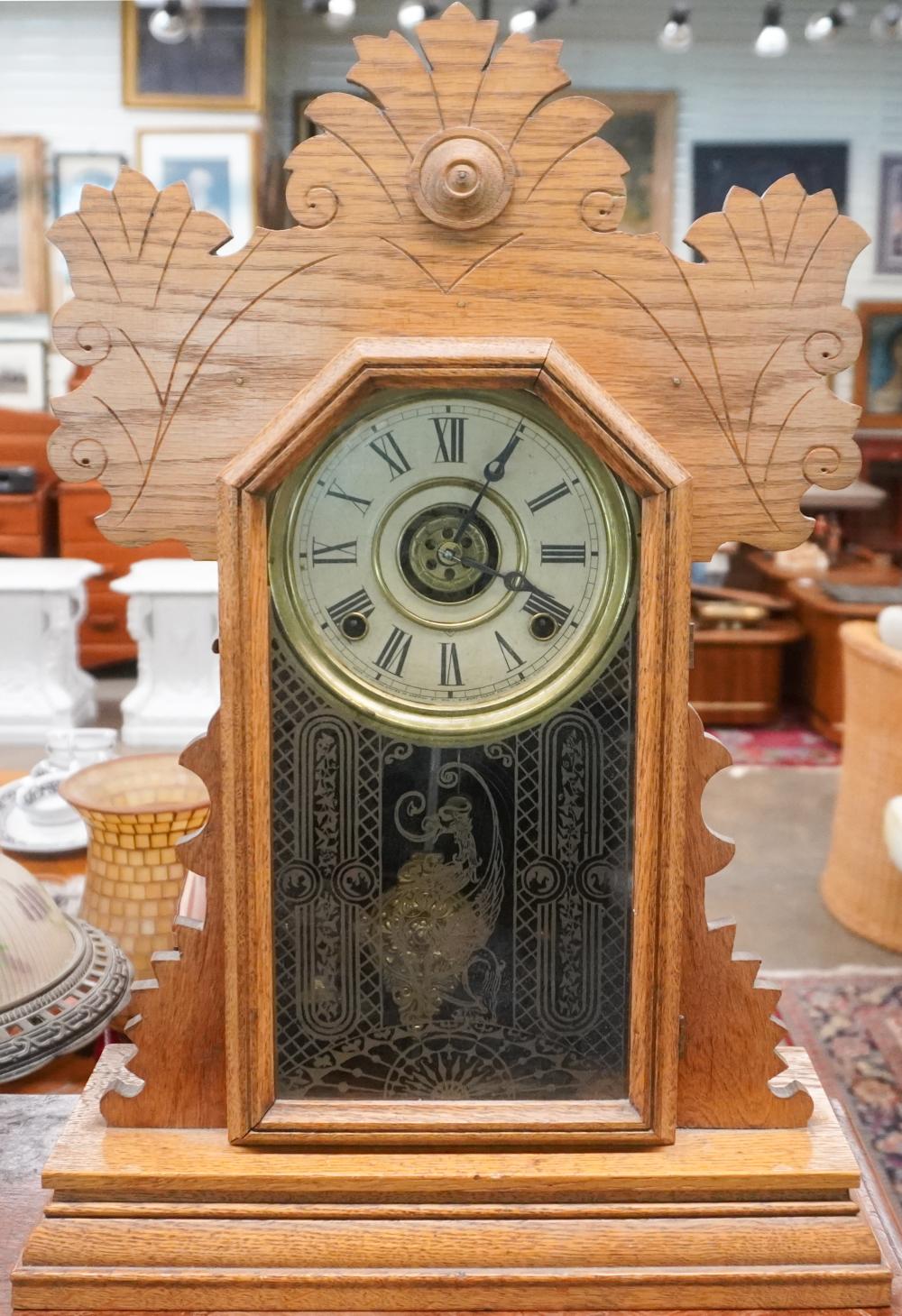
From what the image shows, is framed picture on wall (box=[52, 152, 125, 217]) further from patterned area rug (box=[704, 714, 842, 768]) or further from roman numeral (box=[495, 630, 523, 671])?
roman numeral (box=[495, 630, 523, 671])

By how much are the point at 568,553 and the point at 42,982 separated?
69cm

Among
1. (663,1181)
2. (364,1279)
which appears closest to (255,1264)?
(364,1279)

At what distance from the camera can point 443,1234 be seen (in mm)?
1104

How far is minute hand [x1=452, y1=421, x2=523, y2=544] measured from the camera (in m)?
1.10

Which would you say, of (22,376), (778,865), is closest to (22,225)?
(22,376)

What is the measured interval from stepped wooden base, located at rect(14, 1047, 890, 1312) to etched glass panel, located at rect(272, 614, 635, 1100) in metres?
0.08

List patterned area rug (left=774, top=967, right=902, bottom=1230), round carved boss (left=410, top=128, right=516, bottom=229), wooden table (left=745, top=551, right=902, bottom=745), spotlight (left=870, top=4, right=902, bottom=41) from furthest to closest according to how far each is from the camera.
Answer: spotlight (left=870, top=4, right=902, bottom=41) → wooden table (left=745, top=551, right=902, bottom=745) → patterned area rug (left=774, top=967, right=902, bottom=1230) → round carved boss (left=410, top=128, right=516, bottom=229)

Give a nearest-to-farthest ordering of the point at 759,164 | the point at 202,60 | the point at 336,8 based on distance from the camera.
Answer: the point at 336,8, the point at 202,60, the point at 759,164

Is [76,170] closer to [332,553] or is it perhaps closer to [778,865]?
[778,865]

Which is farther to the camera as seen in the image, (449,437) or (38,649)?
(38,649)

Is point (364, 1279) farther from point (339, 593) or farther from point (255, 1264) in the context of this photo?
point (339, 593)

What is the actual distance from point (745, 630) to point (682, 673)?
15.6ft

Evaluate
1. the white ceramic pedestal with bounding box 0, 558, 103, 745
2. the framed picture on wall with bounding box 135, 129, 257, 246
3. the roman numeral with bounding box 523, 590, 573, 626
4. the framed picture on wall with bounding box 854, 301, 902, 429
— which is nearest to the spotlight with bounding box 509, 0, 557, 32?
the framed picture on wall with bounding box 135, 129, 257, 246

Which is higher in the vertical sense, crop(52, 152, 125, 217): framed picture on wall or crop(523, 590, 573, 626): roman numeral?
crop(52, 152, 125, 217): framed picture on wall
